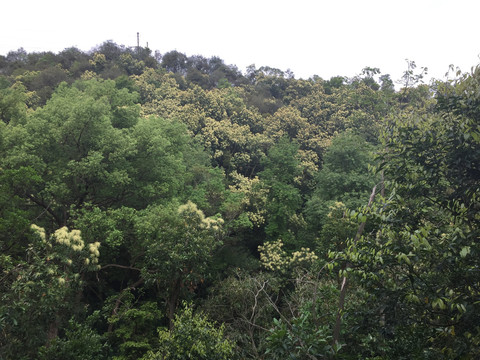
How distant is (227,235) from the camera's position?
48.1 ft

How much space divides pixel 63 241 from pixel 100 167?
458 centimetres

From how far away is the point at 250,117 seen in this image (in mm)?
29625

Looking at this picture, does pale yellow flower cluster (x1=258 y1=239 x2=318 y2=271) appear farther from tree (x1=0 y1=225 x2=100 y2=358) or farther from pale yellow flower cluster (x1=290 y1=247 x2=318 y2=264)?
tree (x1=0 y1=225 x2=100 y2=358)

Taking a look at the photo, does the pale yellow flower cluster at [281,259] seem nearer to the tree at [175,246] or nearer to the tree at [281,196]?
the tree at [281,196]

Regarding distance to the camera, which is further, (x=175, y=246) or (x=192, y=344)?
(x=175, y=246)

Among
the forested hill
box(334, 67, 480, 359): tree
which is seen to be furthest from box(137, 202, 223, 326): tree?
box(334, 67, 480, 359): tree

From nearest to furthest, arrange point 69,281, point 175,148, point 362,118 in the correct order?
point 69,281 < point 175,148 < point 362,118

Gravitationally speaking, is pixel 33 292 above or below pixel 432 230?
below

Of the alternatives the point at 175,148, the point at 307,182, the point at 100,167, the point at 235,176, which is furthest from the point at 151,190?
the point at 307,182

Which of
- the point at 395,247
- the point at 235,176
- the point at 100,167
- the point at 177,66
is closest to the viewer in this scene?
the point at 395,247

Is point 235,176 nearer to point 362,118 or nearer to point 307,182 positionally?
point 307,182

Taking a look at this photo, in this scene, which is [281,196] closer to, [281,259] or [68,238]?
[281,259]

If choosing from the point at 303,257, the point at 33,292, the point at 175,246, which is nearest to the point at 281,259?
the point at 303,257

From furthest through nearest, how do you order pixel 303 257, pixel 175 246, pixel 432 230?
pixel 303 257, pixel 175 246, pixel 432 230
